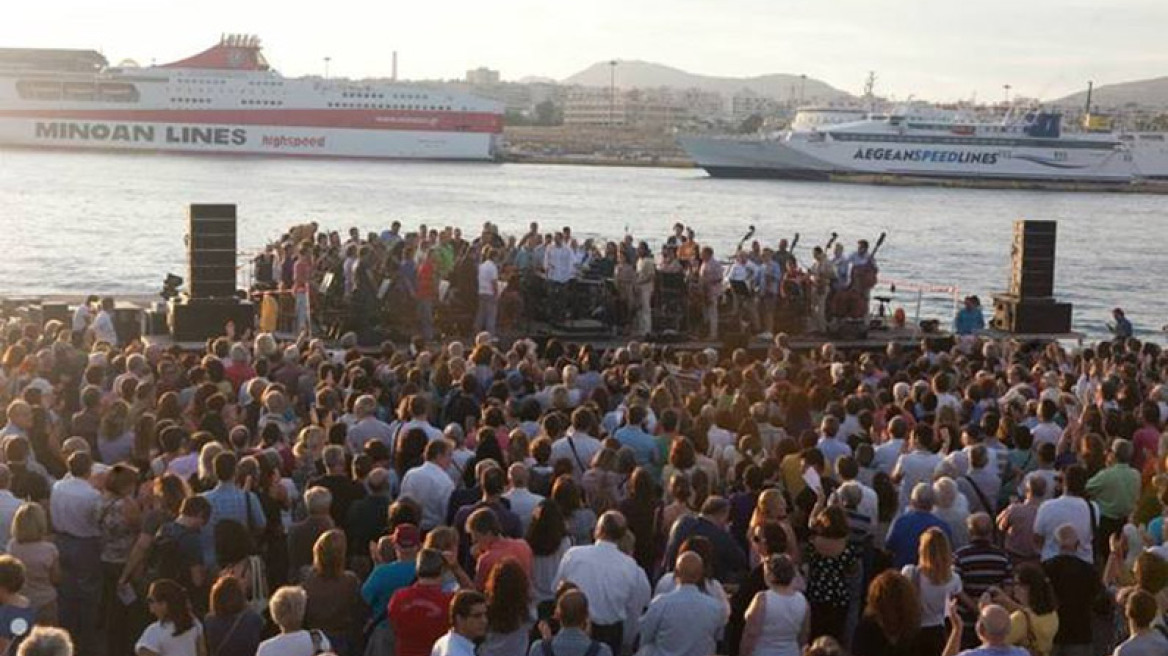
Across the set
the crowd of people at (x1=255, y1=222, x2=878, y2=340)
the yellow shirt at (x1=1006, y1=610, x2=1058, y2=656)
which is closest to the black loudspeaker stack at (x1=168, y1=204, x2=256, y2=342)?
the crowd of people at (x1=255, y1=222, x2=878, y2=340)

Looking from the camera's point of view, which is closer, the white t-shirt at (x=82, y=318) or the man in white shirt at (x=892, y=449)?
the man in white shirt at (x=892, y=449)

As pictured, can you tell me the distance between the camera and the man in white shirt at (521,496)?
7.37 m

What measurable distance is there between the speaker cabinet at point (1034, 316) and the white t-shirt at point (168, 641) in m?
17.5

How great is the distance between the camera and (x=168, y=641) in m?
5.68

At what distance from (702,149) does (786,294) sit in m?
102

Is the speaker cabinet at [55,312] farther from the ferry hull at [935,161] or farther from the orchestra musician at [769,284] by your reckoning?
the ferry hull at [935,161]

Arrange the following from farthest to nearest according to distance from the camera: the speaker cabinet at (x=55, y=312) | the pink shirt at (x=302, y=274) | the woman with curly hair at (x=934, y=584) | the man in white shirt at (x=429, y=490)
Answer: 1. the speaker cabinet at (x=55, y=312)
2. the pink shirt at (x=302, y=274)
3. the man in white shirt at (x=429, y=490)
4. the woman with curly hair at (x=934, y=584)

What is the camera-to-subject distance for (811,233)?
232 feet

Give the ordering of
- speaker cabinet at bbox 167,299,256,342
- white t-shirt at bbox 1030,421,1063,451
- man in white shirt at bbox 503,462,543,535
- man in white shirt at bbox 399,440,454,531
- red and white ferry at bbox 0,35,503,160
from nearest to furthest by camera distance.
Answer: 1. man in white shirt at bbox 503,462,543,535
2. man in white shirt at bbox 399,440,454,531
3. white t-shirt at bbox 1030,421,1063,451
4. speaker cabinet at bbox 167,299,256,342
5. red and white ferry at bbox 0,35,503,160

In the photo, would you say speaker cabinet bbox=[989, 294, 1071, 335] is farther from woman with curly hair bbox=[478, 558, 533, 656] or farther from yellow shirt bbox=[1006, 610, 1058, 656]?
woman with curly hair bbox=[478, 558, 533, 656]

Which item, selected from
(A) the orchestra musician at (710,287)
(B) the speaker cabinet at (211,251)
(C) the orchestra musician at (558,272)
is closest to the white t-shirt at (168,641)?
(B) the speaker cabinet at (211,251)

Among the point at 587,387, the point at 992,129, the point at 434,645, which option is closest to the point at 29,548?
the point at 434,645

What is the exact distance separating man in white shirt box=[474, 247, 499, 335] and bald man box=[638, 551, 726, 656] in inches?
475

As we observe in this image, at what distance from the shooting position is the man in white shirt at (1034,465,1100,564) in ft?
24.7
